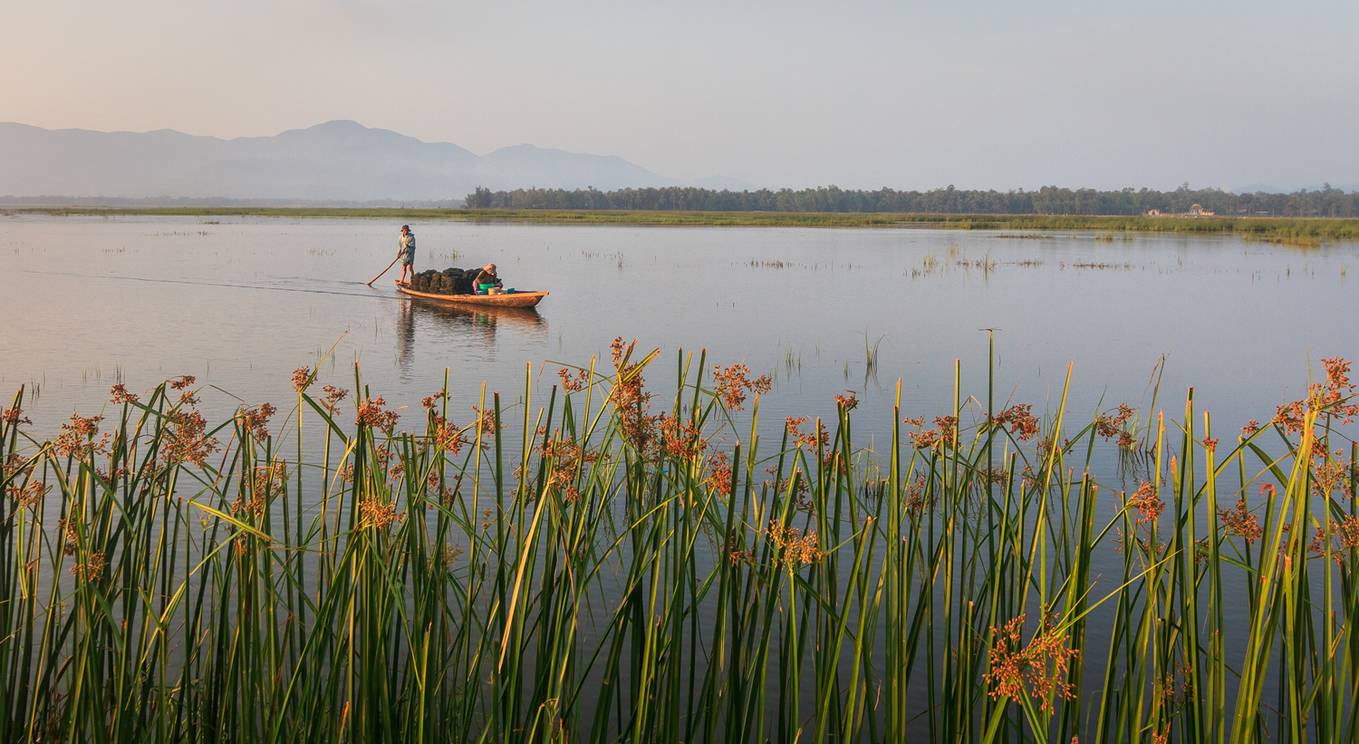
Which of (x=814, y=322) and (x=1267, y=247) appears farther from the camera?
(x=1267, y=247)

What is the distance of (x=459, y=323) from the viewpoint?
22000mm

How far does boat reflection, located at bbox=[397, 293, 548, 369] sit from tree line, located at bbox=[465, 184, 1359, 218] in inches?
5179

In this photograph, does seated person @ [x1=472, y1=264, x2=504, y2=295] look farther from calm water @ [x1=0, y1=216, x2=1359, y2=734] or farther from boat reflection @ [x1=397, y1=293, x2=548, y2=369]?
calm water @ [x1=0, y1=216, x2=1359, y2=734]

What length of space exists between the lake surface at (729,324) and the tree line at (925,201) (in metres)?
119

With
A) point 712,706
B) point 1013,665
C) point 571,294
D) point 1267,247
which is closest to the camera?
point 1013,665

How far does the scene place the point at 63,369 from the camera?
15398 mm

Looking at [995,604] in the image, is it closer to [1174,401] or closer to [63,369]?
[1174,401]

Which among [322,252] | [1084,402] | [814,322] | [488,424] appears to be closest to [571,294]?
[814,322]

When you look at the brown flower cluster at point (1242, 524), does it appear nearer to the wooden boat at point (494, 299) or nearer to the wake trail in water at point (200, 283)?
the wooden boat at point (494, 299)

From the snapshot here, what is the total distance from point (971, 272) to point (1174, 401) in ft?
67.4

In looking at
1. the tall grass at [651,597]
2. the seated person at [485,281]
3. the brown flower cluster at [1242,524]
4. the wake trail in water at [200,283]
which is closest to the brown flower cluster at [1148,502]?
the tall grass at [651,597]

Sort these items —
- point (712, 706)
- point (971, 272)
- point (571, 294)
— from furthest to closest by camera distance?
point (971, 272) < point (571, 294) < point (712, 706)

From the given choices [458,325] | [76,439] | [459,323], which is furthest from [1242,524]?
[459,323]

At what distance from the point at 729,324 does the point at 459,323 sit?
5.18 m
